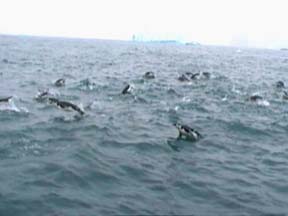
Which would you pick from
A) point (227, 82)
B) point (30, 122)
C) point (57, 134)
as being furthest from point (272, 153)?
point (227, 82)

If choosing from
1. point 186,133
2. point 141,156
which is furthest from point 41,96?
point 141,156

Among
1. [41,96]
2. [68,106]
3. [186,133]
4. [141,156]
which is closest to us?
[141,156]

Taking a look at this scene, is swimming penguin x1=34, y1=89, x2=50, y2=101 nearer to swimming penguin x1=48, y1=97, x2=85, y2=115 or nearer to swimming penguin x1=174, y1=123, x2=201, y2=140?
swimming penguin x1=48, y1=97, x2=85, y2=115

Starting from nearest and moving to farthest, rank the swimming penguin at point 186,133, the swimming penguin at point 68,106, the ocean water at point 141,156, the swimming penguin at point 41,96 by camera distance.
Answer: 1. the ocean water at point 141,156
2. the swimming penguin at point 186,133
3. the swimming penguin at point 68,106
4. the swimming penguin at point 41,96

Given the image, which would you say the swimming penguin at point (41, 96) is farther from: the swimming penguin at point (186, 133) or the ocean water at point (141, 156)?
the swimming penguin at point (186, 133)

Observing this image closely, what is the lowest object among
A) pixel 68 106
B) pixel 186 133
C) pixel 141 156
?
pixel 141 156

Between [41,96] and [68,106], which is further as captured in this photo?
[41,96]

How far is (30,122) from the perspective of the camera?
18438 millimetres

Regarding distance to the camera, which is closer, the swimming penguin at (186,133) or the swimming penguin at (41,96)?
the swimming penguin at (186,133)

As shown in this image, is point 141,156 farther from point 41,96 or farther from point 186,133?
point 41,96

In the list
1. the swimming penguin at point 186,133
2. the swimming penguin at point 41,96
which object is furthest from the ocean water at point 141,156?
the swimming penguin at point 41,96

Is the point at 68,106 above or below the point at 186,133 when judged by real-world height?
above

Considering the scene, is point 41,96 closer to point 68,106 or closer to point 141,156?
point 68,106

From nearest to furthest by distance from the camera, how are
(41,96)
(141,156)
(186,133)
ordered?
(141,156) < (186,133) < (41,96)
